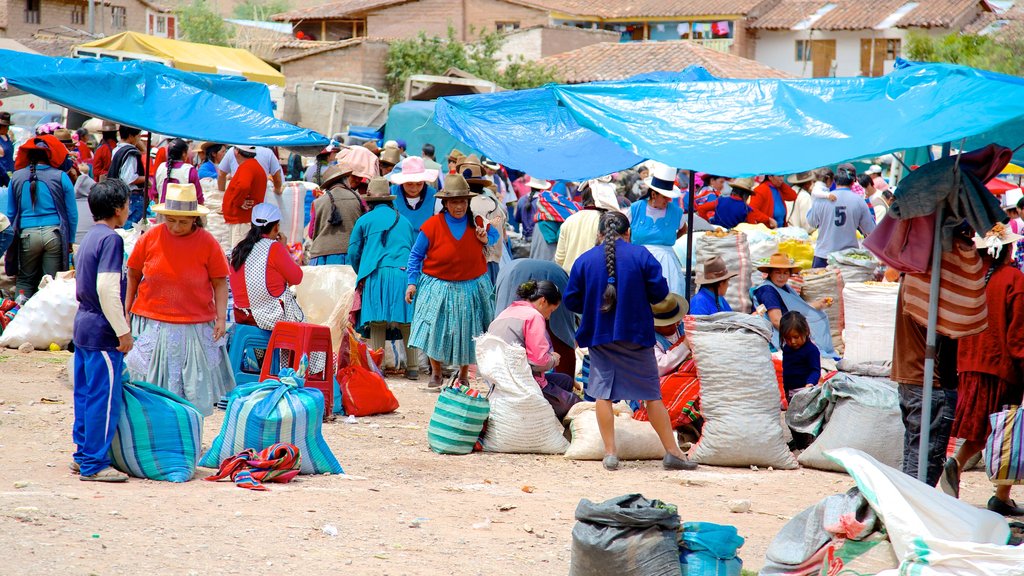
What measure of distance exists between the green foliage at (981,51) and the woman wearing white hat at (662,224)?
27.4 ft

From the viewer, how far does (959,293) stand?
209 inches

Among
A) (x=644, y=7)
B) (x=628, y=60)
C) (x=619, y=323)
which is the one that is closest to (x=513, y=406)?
(x=619, y=323)

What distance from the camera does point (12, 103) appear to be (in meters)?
29.1

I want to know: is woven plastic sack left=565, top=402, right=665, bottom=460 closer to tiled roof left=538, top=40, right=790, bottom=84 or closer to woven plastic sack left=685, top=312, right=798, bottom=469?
woven plastic sack left=685, top=312, right=798, bottom=469

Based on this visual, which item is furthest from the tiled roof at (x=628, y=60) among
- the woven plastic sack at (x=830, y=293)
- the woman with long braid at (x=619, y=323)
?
the woman with long braid at (x=619, y=323)

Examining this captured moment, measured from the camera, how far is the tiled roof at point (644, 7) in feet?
154

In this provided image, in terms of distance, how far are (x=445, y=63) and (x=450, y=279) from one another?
86.9 feet

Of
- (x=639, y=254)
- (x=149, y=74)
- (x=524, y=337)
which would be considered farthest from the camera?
(x=149, y=74)

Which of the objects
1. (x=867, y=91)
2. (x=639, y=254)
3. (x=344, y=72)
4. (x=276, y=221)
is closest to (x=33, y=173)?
(x=276, y=221)

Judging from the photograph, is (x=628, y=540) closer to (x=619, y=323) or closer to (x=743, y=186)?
(x=619, y=323)

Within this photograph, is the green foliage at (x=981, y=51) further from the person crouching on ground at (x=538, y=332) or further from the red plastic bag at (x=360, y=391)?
the red plastic bag at (x=360, y=391)

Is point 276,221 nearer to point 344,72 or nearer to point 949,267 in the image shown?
point 949,267

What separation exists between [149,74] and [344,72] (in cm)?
2622

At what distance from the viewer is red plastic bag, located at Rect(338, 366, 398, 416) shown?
8453 mm
